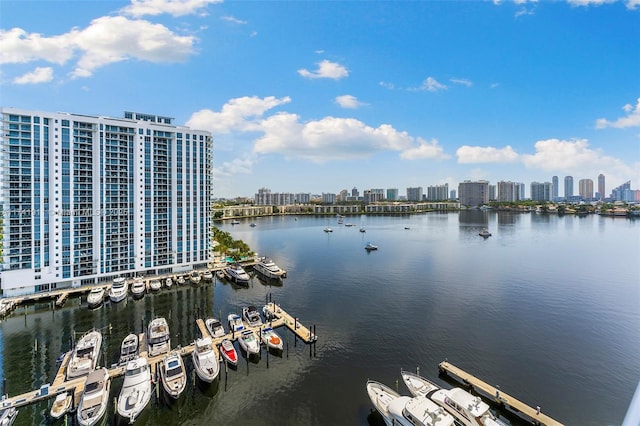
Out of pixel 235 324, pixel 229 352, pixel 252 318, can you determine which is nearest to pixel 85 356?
pixel 229 352

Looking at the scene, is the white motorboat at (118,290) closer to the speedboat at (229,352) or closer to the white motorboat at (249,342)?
the speedboat at (229,352)

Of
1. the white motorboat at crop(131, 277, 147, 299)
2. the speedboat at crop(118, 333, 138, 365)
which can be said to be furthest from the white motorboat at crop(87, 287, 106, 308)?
the speedboat at crop(118, 333, 138, 365)

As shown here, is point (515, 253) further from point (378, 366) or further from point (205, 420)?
point (205, 420)

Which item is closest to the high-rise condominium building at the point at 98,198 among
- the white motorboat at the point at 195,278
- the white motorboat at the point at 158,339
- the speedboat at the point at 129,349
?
the white motorboat at the point at 195,278

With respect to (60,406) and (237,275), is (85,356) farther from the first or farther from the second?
(237,275)

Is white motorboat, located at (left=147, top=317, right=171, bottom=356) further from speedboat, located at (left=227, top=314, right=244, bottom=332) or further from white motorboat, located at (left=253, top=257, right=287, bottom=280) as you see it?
white motorboat, located at (left=253, top=257, right=287, bottom=280)

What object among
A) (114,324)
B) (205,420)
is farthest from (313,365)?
(114,324)
